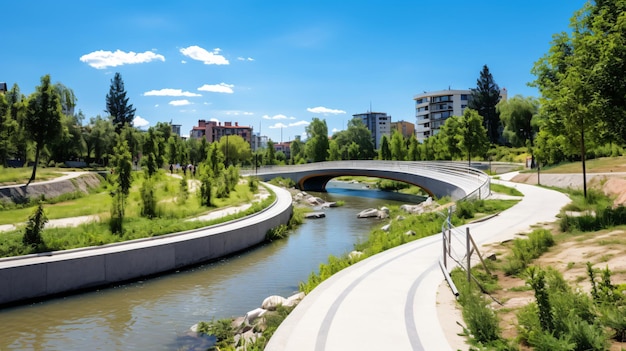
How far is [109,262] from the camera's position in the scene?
49.6 ft

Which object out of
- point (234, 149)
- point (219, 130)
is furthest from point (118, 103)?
point (219, 130)

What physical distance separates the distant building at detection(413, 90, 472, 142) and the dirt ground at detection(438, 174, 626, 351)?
96481 mm

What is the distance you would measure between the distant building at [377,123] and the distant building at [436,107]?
2159 inches

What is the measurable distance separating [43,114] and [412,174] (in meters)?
33.7

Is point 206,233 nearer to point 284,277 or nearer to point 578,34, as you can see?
point 284,277

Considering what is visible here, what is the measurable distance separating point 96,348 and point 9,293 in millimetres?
5190

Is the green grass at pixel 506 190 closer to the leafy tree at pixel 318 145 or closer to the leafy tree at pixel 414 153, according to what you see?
the leafy tree at pixel 414 153

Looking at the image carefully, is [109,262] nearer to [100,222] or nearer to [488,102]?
[100,222]

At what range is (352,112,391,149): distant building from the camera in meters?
176

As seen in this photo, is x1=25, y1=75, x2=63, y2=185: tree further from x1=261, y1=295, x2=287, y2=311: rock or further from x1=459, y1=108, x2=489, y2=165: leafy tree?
x1=459, y1=108, x2=489, y2=165: leafy tree

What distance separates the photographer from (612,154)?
40.1 meters

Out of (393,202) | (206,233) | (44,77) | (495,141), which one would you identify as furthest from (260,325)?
(495,141)

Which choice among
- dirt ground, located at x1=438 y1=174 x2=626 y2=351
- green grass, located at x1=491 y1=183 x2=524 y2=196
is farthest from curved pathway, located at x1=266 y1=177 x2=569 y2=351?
green grass, located at x1=491 y1=183 x2=524 y2=196

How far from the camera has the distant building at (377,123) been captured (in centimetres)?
17550
